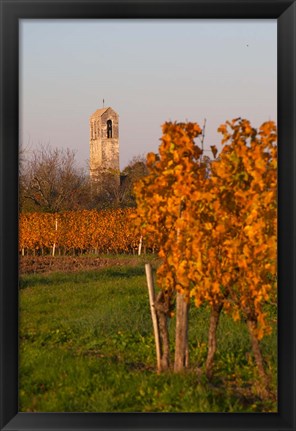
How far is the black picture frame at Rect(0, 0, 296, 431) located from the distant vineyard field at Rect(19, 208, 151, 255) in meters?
6.97

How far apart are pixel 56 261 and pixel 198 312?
6048mm

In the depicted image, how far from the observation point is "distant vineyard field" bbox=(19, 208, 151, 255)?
13.1 metres

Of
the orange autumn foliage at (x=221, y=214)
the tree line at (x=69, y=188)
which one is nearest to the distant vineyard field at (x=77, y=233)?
the tree line at (x=69, y=188)

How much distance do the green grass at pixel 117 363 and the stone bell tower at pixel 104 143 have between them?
2057mm

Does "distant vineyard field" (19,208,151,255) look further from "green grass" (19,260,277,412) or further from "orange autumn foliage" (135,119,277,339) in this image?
"orange autumn foliage" (135,119,277,339)

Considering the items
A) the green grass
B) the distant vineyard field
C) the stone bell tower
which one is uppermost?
the stone bell tower

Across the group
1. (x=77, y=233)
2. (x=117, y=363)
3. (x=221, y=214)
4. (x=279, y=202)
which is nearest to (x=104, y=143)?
(x=221, y=214)

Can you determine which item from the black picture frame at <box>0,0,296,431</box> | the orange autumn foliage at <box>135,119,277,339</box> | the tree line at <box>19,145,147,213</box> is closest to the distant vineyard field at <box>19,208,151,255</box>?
the tree line at <box>19,145,147,213</box>

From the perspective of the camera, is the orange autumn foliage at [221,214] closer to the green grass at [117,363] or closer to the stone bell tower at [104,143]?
the green grass at [117,363]

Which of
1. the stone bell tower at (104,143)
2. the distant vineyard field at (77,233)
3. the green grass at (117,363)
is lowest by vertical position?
the green grass at (117,363)

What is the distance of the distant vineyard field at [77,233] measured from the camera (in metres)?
13.1

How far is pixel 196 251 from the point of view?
18.5ft

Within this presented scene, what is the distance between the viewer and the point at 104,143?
7293mm
